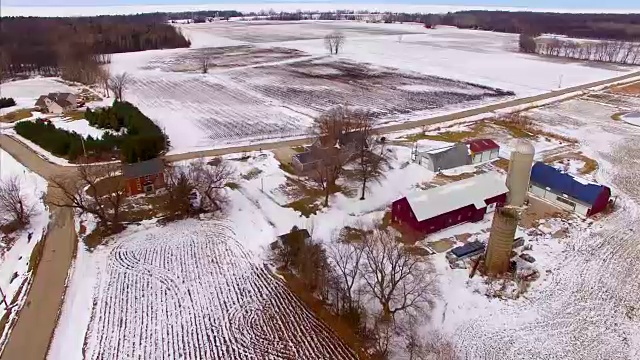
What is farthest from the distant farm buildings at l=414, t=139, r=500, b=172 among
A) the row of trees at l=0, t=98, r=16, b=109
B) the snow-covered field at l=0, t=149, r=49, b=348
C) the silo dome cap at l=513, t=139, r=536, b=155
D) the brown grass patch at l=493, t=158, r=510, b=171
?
the row of trees at l=0, t=98, r=16, b=109

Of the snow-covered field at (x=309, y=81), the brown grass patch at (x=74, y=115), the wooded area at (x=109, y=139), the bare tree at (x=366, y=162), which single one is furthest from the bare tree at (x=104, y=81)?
the bare tree at (x=366, y=162)

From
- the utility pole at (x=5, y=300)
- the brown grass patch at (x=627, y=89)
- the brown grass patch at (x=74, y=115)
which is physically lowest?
the utility pole at (x=5, y=300)

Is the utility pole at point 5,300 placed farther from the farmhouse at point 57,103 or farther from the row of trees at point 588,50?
the row of trees at point 588,50

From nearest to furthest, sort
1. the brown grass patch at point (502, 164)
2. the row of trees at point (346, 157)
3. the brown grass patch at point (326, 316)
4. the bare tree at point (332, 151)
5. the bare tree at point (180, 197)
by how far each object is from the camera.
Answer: the brown grass patch at point (326, 316) → the bare tree at point (180, 197) → the bare tree at point (332, 151) → the row of trees at point (346, 157) → the brown grass patch at point (502, 164)

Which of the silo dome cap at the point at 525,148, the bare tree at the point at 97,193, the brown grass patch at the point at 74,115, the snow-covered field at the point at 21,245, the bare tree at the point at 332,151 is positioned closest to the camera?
the silo dome cap at the point at 525,148

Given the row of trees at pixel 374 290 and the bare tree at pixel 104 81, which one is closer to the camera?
the row of trees at pixel 374 290

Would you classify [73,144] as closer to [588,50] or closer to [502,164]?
[502,164]

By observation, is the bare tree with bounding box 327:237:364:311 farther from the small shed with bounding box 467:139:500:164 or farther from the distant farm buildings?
the small shed with bounding box 467:139:500:164
